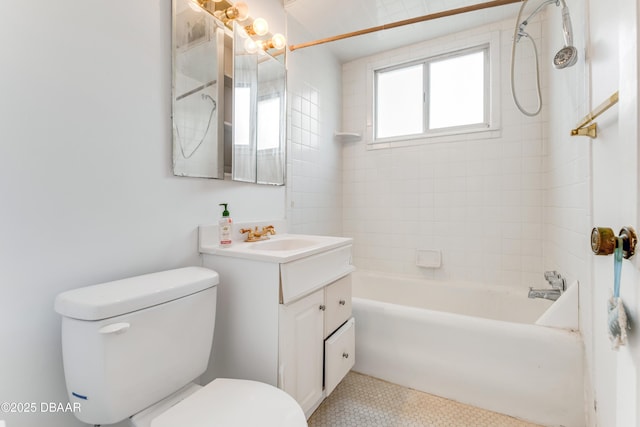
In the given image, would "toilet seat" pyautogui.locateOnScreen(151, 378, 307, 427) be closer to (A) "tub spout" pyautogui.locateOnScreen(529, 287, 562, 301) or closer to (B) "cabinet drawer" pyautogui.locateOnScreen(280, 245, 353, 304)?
(B) "cabinet drawer" pyautogui.locateOnScreen(280, 245, 353, 304)

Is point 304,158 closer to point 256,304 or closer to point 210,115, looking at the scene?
point 210,115

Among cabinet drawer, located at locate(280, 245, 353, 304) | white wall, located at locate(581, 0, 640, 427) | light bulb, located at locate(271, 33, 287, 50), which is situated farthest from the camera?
light bulb, located at locate(271, 33, 287, 50)

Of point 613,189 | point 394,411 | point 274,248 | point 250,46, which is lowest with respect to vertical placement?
point 394,411

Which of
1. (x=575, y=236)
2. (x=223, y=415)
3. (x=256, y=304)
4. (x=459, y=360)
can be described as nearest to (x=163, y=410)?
(x=223, y=415)

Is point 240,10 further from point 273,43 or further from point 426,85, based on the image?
point 426,85

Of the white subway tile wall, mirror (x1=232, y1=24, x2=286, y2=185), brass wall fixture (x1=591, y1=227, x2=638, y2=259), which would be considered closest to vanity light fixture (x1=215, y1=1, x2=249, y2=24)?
mirror (x1=232, y1=24, x2=286, y2=185)

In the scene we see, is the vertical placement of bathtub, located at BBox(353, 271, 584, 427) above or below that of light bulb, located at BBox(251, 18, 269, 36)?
below

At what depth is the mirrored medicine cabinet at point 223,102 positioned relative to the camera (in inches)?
49.4

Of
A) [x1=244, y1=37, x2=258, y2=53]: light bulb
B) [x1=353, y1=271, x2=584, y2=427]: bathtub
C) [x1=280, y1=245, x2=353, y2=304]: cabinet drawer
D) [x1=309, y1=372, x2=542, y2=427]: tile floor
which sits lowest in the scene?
[x1=309, y1=372, x2=542, y2=427]: tile floor

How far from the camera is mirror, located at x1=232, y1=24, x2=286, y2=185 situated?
156 cm

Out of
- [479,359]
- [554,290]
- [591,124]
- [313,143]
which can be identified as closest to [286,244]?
[313,143]

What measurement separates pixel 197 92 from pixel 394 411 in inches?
71.8

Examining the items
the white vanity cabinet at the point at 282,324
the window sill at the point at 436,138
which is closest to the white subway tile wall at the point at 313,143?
the window sill at the point at 436,138

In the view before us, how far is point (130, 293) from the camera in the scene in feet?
2.82
